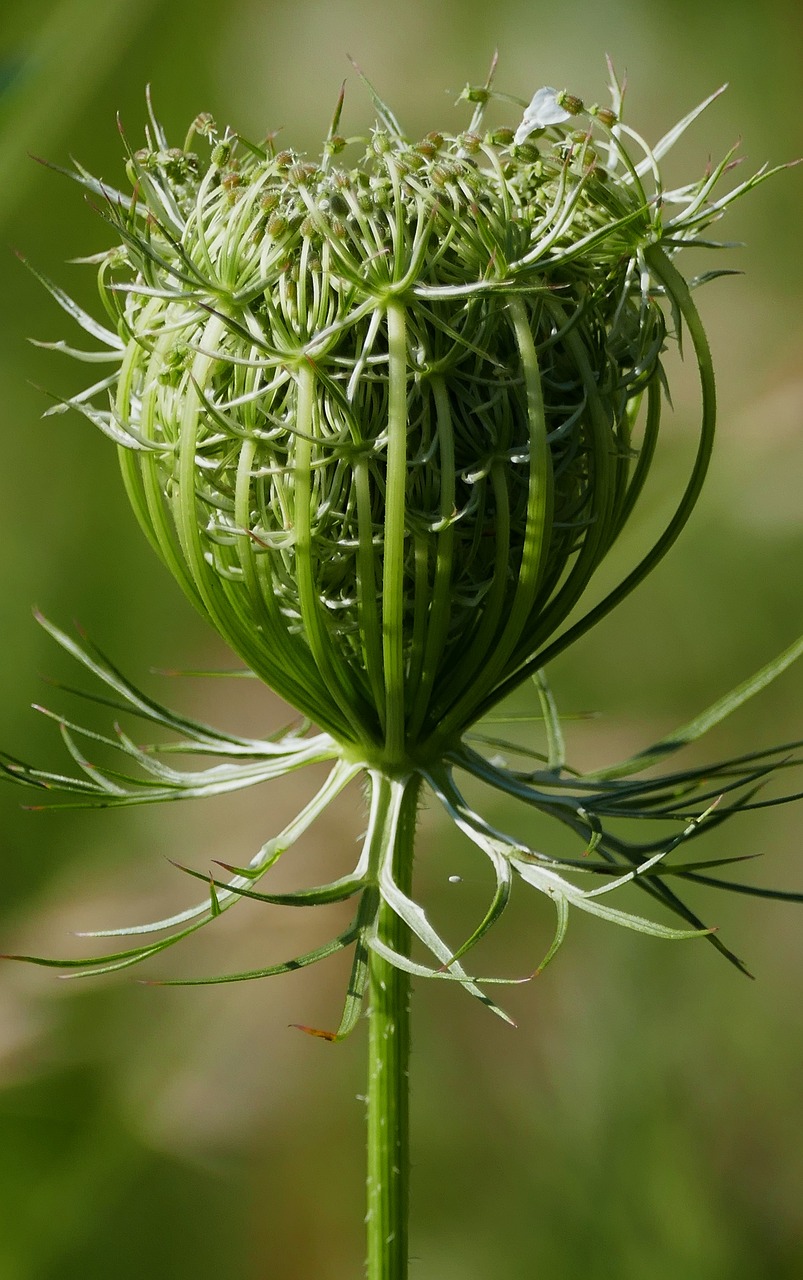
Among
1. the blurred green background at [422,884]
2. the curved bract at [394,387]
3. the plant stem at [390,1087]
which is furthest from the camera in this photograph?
the blurred green background at [422,884]

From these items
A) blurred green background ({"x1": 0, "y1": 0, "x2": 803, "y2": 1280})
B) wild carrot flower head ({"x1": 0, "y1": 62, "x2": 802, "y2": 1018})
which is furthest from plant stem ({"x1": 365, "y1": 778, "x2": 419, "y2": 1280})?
blurred green background ({"x1": 0, "y1": 0, "x2": 803, "y2": 1280})

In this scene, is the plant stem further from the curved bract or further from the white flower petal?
the white flower petal

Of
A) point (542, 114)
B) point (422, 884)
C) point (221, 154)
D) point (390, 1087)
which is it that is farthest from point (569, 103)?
point (422, 884)

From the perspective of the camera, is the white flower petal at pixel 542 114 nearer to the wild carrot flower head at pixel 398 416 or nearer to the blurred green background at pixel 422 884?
the wild carrot flower head at pixel 398 416

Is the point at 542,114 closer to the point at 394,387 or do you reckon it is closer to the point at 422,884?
the point at 394,387

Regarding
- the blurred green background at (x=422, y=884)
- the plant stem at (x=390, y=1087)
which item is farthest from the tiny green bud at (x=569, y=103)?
the blurred green background at (x=422, y=884)

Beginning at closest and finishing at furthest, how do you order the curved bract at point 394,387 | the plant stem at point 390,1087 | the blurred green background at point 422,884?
the curved bract at point 394,387 → the plant stem at point 390,1087 → the blurred green background at point 422,884

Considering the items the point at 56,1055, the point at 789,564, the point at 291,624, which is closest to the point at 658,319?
the point at 291,624
